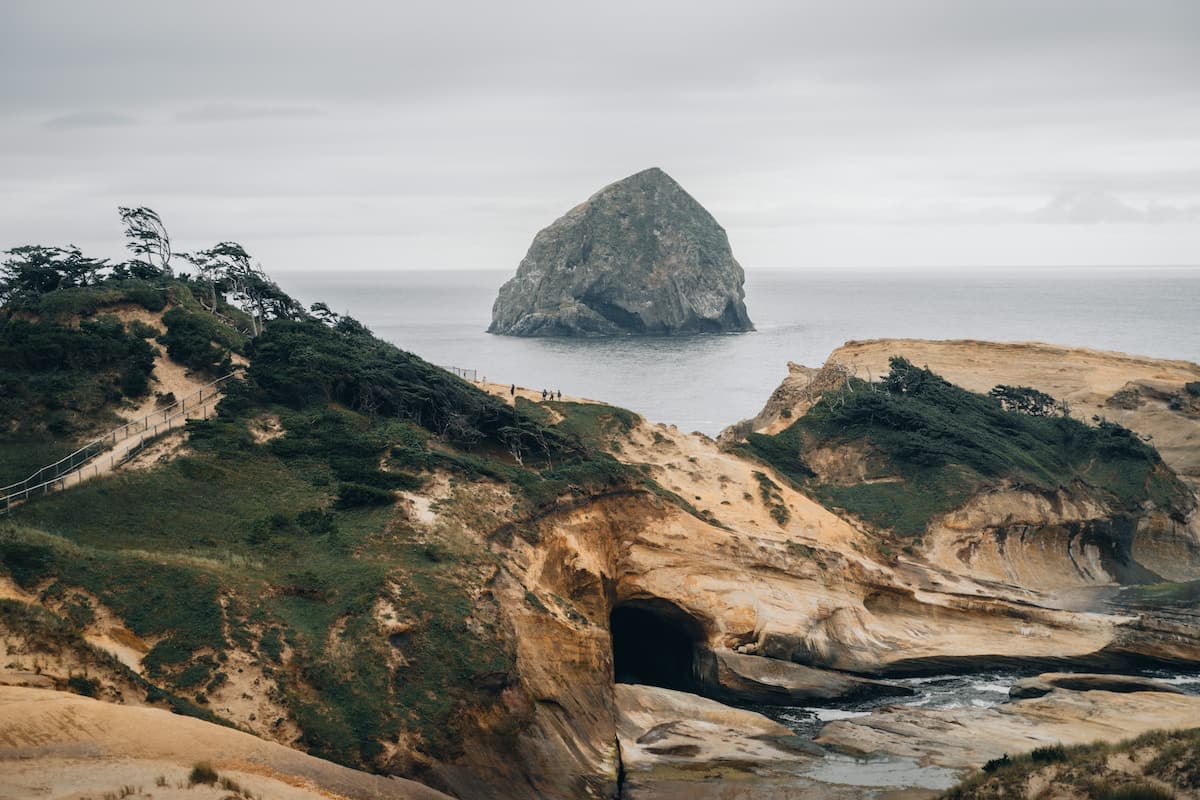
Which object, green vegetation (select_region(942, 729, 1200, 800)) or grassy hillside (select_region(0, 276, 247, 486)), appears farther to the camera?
grassy hillside (select_region(0, 276, 247, 486))

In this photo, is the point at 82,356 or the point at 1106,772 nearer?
the point at 1106,772

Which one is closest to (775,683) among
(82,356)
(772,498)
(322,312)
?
(772,498)

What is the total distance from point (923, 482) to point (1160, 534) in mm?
17610

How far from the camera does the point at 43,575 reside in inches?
1389

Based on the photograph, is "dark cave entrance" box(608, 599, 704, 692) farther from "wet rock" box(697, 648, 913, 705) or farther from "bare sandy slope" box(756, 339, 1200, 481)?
"bare sandy slope" box(756, 339, 1200, 481)

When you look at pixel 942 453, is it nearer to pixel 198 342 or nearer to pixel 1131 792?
pixel 198 342

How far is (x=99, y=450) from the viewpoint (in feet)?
155

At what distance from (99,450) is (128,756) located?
898 inches

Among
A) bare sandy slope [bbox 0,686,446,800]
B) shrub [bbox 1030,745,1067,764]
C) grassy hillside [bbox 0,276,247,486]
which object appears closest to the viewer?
bare sandy slope [bbox 0,686,446,800]

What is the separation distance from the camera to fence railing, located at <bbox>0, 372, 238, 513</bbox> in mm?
42906

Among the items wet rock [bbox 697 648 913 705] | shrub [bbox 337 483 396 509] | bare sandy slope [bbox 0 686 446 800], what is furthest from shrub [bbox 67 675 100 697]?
wet rock [bbox 697 648 913 705]

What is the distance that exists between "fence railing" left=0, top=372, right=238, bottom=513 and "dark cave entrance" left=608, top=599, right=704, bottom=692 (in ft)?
71.6

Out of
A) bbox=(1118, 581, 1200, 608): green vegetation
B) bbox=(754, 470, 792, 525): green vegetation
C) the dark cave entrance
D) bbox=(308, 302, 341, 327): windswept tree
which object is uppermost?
bbox=(308, 302, 341, 327): windswept tree

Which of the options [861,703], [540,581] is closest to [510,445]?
[540,581]
